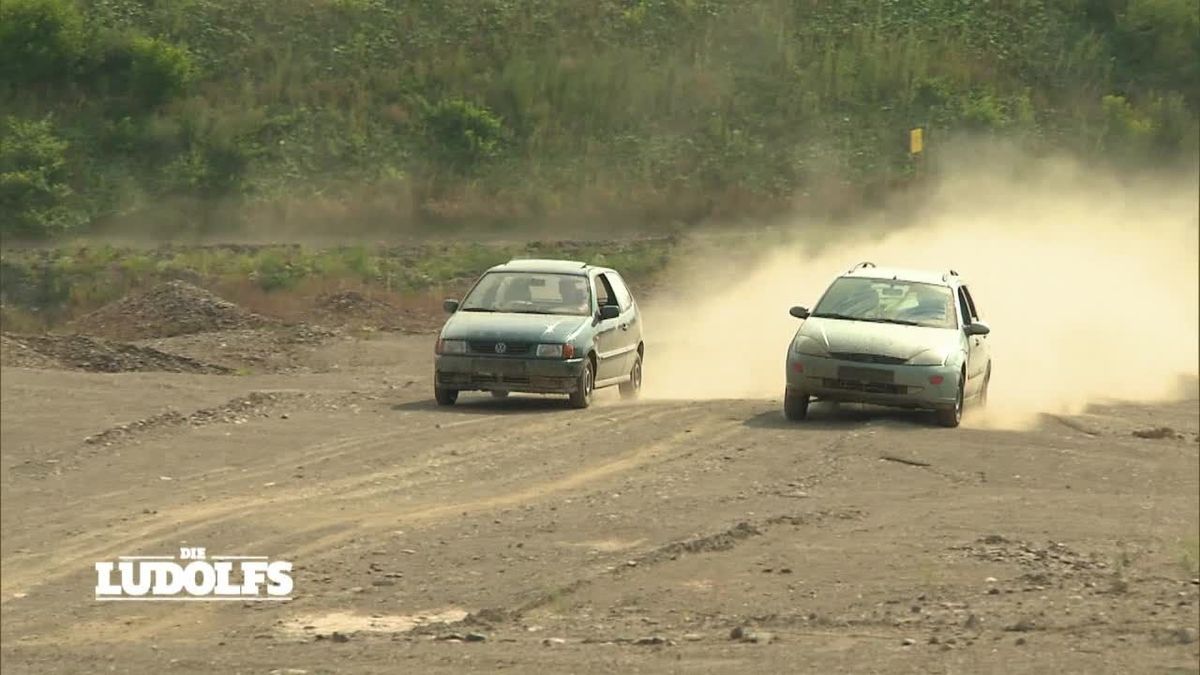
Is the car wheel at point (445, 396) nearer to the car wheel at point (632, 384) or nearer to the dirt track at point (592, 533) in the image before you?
the dirt track at point (592, 533)

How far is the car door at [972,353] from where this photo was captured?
47.1ft

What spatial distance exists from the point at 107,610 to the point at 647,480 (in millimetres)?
5689

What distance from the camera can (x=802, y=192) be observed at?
45.9ft

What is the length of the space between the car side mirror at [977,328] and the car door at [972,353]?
366 millimetres

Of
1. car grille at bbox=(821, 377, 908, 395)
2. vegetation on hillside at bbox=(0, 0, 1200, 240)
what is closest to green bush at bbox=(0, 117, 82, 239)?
vegetation on hillside at bbox=(0, 0, 1200, 240)

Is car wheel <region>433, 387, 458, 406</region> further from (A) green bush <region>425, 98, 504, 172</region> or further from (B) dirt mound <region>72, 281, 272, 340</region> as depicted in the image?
(B) dirt mound <region>72, 281, 272, 340</region>

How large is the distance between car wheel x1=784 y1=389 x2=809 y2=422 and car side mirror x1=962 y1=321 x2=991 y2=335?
1689mm

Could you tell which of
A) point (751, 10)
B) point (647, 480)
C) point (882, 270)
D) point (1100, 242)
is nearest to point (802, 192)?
point (882, 270)

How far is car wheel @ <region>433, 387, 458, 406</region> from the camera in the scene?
55.3ft

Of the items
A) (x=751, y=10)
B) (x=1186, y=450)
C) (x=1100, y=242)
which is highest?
(x=751, y=10)

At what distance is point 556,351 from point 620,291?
1699mm

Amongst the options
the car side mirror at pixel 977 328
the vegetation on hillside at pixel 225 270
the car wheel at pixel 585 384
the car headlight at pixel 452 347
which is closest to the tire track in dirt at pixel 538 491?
the car wheel at pixel 585 384

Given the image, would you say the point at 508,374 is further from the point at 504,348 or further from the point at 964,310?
the point at 964,310

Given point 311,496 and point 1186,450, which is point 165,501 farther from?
point 1186,450
